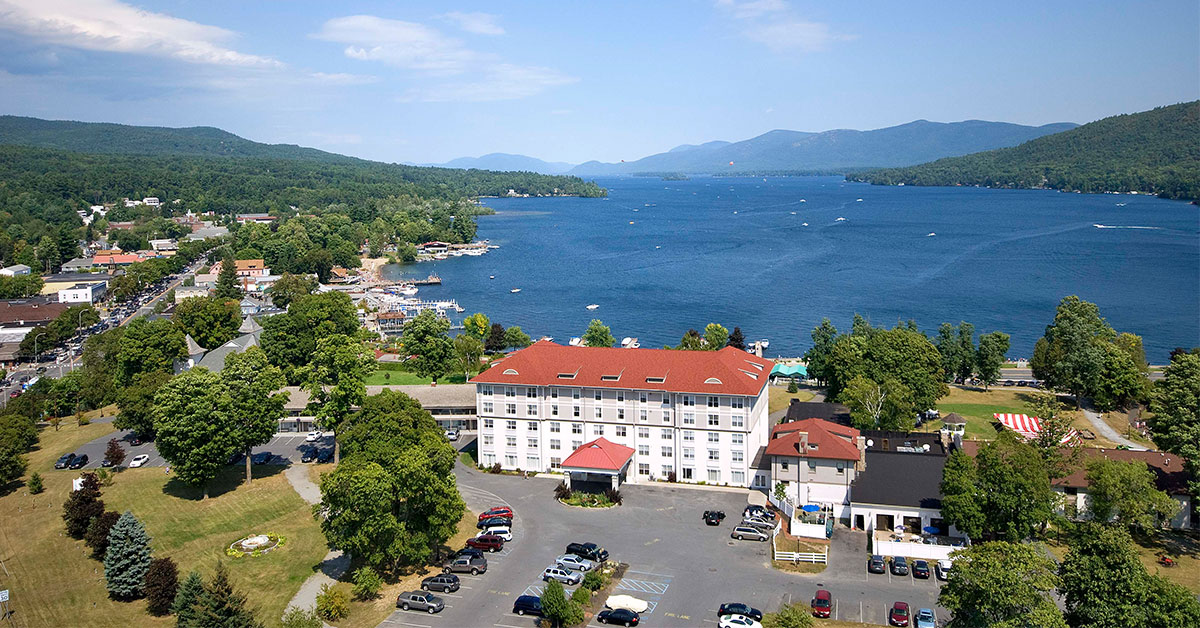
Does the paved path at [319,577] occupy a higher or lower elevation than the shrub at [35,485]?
lower

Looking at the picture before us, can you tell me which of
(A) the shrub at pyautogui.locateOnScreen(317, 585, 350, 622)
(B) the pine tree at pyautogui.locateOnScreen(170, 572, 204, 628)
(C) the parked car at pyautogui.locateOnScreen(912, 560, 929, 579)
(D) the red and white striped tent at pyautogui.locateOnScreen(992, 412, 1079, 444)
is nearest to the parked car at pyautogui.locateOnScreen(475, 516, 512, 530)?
(A) the shrub at pyautogui.locateOnScreen(317, 585, 350, 622)

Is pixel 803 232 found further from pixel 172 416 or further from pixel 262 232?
pixel 172 416

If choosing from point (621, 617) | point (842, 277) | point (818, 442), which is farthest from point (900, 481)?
point (842, 277)

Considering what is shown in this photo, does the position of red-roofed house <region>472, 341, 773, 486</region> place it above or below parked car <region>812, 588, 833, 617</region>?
above

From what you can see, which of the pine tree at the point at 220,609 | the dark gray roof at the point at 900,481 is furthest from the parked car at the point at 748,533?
the pine tree at the point at 220,609

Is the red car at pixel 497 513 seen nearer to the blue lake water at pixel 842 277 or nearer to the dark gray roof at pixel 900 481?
the dark gray roof at pixel 900 481

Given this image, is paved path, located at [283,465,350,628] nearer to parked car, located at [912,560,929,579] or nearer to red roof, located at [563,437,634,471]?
red roof, located at [563,437,634,471]
